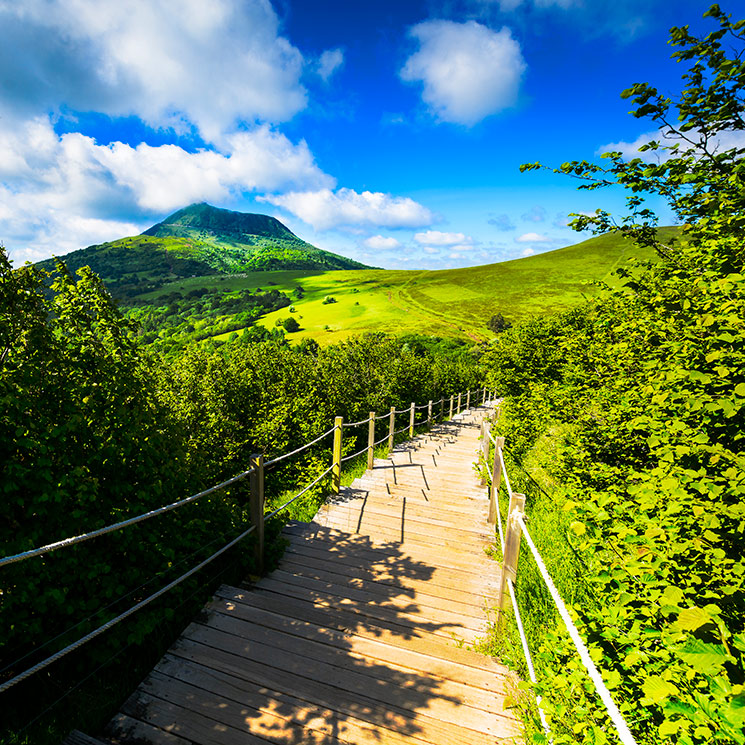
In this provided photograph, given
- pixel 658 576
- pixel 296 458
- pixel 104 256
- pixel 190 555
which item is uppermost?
pixel 104 256

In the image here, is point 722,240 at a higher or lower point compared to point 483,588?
higher

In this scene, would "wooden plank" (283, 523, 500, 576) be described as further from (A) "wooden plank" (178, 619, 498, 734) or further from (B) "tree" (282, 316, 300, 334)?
(B) "tree" (282, 316, 300, 334)

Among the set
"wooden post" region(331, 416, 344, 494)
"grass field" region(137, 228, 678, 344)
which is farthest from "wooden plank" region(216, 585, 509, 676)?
"grass field" region(137, 228, 678, 344)

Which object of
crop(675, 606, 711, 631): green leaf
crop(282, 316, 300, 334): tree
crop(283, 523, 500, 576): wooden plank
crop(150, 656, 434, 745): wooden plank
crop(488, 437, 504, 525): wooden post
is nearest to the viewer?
crop(675, 606, 711, 631): green leaf

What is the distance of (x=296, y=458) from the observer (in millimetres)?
11070

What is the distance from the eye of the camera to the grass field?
277 feet

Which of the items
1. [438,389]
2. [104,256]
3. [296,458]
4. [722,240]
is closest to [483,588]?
[722,240]

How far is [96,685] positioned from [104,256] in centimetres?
23772

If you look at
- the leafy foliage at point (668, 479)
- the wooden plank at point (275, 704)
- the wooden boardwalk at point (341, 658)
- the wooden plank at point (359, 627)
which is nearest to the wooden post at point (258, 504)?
the wooden boardwalk at point (341, 658)

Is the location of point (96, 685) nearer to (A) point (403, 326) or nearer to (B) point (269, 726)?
(B) point (269, 726)

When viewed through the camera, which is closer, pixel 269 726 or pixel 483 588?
pixel 269 726

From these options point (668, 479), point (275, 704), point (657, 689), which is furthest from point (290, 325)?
point (657, 689)

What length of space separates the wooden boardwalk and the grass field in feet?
233

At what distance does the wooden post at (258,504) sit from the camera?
3762 mm
